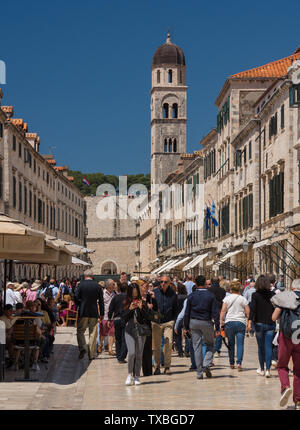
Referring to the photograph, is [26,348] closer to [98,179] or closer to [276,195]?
[276,195]

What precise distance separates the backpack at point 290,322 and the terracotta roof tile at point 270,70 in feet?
108

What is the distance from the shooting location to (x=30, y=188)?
52562 mm

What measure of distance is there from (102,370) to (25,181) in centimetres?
3598

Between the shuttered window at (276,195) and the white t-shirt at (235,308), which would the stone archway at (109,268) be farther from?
the white t-shirt at (235,308)

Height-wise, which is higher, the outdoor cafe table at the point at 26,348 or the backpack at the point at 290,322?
the backpack at the point at 290,322

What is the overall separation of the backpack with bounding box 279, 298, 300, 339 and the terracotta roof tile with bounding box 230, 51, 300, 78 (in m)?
33.0

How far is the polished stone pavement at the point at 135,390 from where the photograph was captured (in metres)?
10.5

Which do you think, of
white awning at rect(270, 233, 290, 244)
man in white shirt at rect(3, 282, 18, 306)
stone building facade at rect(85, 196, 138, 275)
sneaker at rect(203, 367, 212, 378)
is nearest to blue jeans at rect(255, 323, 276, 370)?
sneaker at rect(203, 367, 212, 378)

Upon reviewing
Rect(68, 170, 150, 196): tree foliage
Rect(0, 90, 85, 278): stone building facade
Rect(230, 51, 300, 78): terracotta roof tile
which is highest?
Rect(68, 170, 150, 196): tree foliage

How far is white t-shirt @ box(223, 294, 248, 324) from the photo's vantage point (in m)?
14.8

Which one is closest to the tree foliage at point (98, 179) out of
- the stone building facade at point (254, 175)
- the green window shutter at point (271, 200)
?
the stone building facade at point (254, 175)

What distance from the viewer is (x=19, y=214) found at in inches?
1861

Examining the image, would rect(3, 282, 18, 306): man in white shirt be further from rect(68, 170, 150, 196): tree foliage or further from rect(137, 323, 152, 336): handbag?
rect(68, 170, 150, 196): tree foliage
